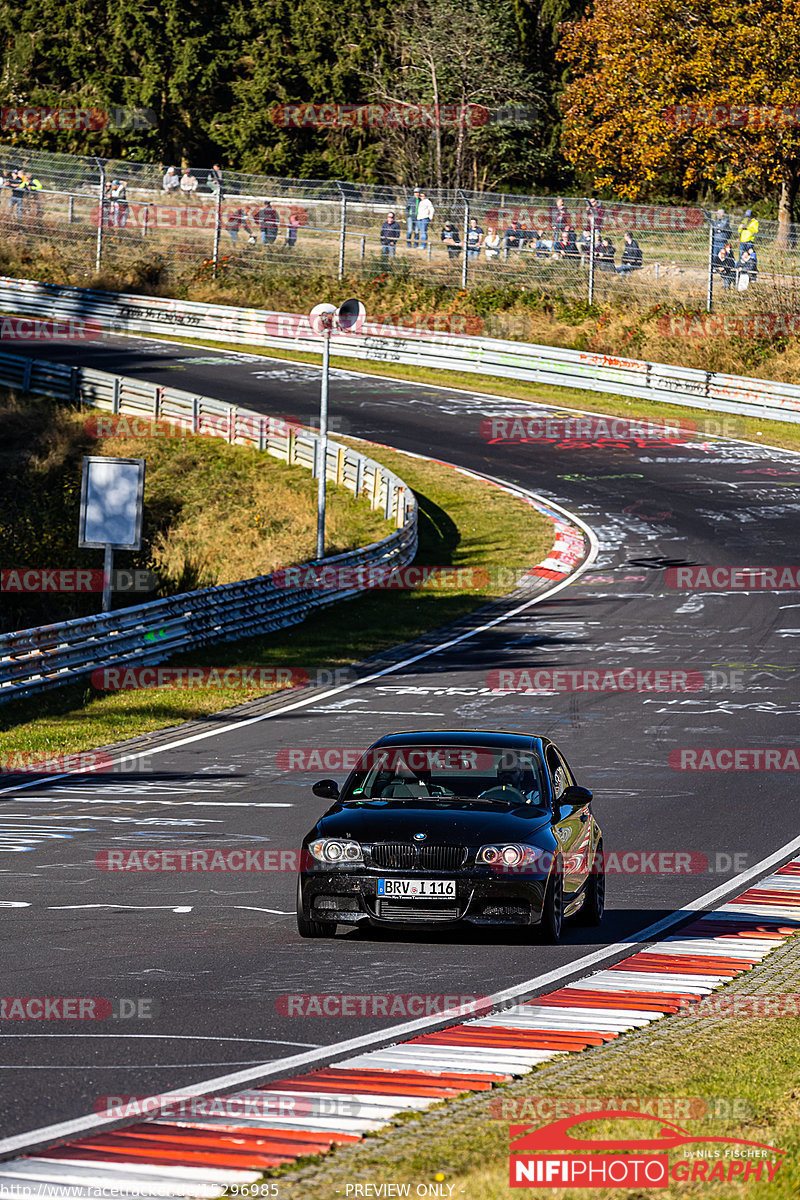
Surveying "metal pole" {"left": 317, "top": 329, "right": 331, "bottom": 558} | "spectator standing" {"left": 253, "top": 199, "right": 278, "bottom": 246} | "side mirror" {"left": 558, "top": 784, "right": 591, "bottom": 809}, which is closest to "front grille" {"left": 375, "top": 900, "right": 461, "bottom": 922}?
"side mirror" {"left": 558, "top": 784, "right": 591, "bottom": 809}

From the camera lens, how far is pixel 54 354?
51125mm

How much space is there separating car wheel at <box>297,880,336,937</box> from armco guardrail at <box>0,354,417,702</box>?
11.0 m

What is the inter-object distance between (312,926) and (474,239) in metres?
43.9

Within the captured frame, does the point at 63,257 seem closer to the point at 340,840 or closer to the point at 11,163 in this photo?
the point at 11,163

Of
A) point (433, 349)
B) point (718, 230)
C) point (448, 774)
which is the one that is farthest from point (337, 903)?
point (433, 349)

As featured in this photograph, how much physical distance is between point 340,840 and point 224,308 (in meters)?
47.3

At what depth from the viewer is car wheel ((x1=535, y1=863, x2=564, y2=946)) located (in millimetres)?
9602

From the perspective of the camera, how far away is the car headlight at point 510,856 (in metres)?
9.48
